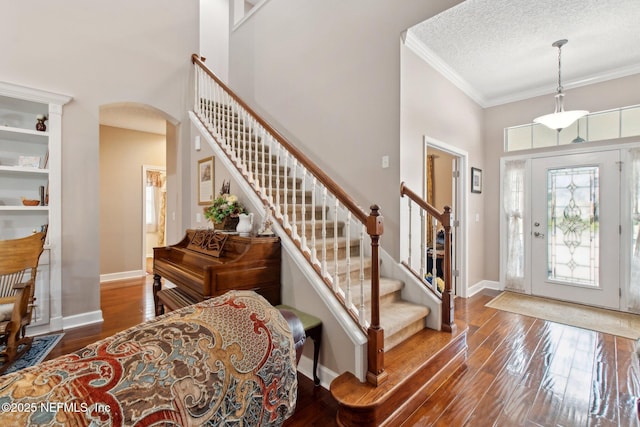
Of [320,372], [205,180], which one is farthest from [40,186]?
[320,372]

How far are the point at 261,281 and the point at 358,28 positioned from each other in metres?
2.89

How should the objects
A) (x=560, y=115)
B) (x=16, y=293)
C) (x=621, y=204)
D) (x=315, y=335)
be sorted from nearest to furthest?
1. (x=315, y=335)
2. (x=16, y=293)
3. (x=560, y=115)
4. (x=621, y=204)

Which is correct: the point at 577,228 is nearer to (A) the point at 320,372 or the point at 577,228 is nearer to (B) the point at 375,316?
(B) the point at 375,316

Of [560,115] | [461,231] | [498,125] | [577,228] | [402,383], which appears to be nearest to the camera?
[402,383]

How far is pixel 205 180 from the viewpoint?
371 cm

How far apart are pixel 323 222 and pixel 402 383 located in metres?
1.28

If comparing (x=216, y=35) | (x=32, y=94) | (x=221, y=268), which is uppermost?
(x=216, y=35)

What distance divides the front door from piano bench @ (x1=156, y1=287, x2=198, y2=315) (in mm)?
4618

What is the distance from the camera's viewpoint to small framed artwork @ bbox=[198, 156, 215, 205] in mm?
3559

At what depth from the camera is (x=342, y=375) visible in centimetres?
189

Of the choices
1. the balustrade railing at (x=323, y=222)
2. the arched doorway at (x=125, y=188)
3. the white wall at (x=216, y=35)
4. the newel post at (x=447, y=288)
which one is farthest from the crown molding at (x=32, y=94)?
the newel post at (x=447, y=288)

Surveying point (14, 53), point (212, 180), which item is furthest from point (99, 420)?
point (14, 53)

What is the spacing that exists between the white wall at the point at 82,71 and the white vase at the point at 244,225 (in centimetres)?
204

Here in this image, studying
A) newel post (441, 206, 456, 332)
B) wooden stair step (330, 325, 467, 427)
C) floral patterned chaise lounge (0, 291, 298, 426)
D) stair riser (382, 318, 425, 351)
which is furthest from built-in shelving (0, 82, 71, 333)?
newel post (441, 206, 456, 332)
